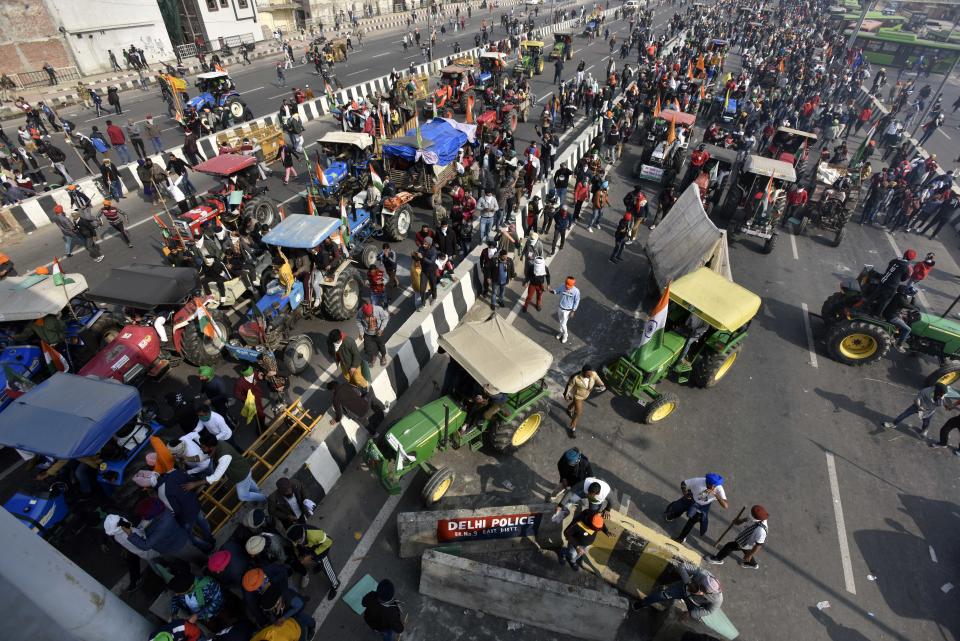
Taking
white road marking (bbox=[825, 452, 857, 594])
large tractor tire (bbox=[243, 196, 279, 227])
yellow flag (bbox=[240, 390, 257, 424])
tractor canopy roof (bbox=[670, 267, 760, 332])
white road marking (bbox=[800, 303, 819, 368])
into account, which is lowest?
white road marking (bbox=[825, 452, 857, 594])

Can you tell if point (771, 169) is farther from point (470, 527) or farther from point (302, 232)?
point (470, 527)

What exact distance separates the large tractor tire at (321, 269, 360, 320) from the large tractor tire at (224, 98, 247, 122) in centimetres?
1624

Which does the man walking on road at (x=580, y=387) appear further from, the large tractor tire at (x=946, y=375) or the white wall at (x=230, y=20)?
the white wall at (x=230, y=20)

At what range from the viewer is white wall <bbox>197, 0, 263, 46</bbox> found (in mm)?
36094

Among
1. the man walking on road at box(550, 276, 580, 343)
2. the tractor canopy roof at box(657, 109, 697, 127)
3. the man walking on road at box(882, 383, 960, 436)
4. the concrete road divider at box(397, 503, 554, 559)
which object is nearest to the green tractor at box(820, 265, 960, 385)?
the man walking on road at box(882, 383, 960, 436)

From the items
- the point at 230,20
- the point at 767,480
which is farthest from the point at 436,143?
the point at 230,20

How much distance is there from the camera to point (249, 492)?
612 centimetres

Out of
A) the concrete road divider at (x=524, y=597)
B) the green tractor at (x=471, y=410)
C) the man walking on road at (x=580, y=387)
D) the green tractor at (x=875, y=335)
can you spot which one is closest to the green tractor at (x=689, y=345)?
the man walking on road at (x=580, y=387)

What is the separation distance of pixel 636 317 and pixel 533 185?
6.56 meters

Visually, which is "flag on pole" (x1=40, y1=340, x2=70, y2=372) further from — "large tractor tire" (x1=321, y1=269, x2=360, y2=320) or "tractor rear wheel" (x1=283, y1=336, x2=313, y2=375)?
"large tractor tire" (x1=321, y1=269, x2=360, y2=320)

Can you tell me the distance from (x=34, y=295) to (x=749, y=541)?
1247 cm

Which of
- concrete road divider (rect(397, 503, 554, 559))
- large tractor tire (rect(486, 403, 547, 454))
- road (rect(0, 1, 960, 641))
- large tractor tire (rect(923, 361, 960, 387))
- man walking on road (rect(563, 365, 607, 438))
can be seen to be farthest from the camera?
large tractor tire (rect(923, 361, 960, 387))

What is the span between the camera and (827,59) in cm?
3572

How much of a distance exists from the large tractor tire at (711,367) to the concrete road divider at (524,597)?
15.9 feet
